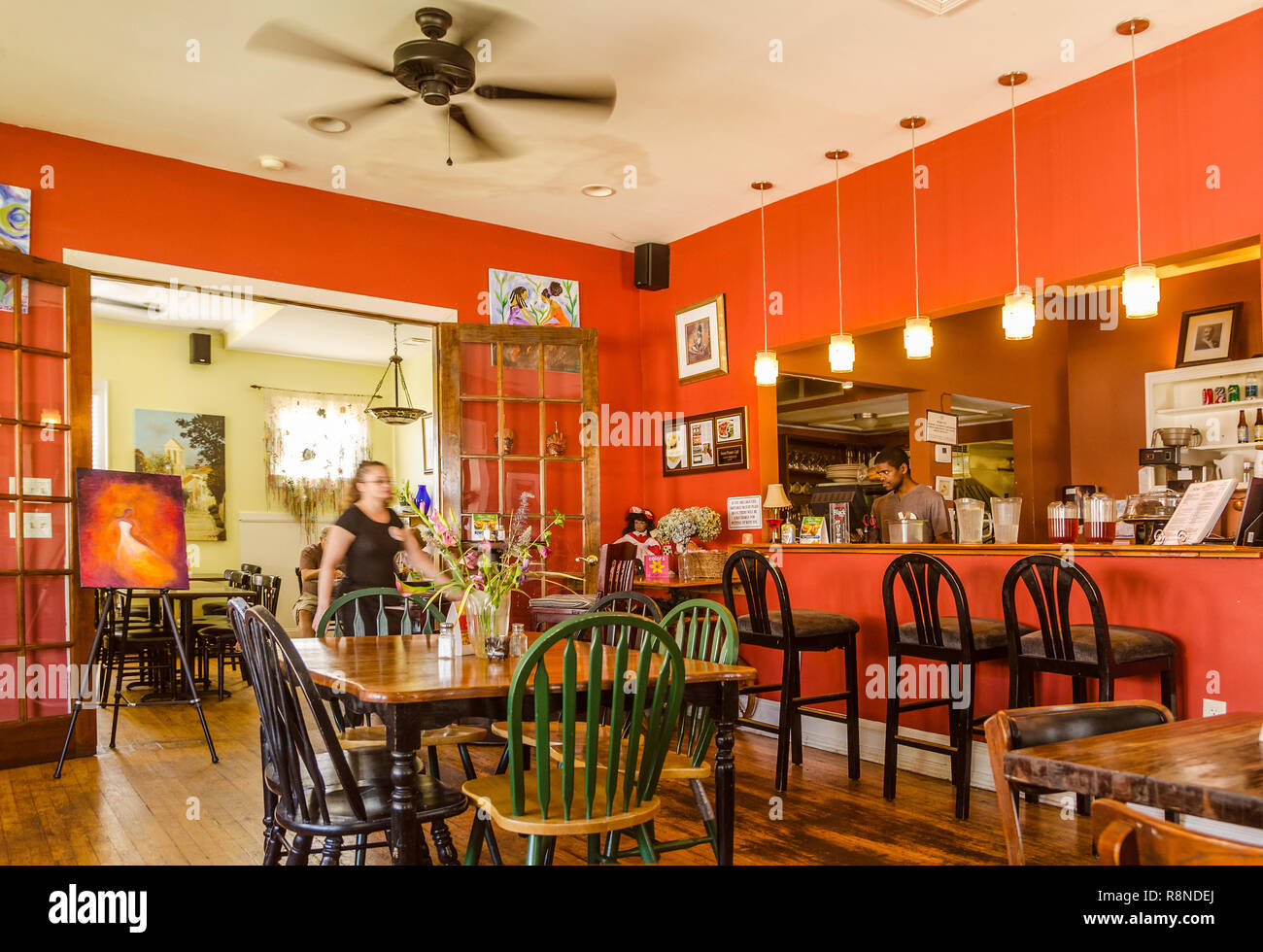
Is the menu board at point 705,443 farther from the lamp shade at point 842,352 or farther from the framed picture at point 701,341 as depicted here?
the lamp shade at point 842,352

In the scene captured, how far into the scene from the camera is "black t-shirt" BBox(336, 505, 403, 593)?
442 centimetres

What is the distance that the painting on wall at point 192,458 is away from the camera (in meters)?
9.08

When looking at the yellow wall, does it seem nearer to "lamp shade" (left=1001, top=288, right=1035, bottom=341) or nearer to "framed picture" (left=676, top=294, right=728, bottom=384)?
"framed picture" (left=676, top=294, right=728, bottom=384)

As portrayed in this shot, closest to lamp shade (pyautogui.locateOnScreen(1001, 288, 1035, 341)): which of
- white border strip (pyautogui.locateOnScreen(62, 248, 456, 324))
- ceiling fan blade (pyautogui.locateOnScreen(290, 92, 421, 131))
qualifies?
ceiling fan blade (pyautogui.locateOnScreen(290, 92, 421, 131))

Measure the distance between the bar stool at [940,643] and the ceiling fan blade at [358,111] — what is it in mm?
2960

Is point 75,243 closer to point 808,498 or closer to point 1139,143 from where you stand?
point 1139,143

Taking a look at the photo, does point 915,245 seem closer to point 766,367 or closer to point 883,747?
point 766,367

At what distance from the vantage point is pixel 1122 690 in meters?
3.89

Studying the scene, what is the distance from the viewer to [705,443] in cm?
628

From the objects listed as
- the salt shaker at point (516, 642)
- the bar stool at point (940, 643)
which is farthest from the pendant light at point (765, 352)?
the salt shaker at point (516, 642)

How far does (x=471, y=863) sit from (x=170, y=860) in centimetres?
133

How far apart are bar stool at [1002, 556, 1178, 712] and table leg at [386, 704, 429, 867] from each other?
2.39m

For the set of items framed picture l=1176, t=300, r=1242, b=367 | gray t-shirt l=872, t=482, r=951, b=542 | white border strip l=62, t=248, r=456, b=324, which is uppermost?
white border strip l=62, t=248, r=456, b=324

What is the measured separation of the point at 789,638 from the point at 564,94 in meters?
2.69
